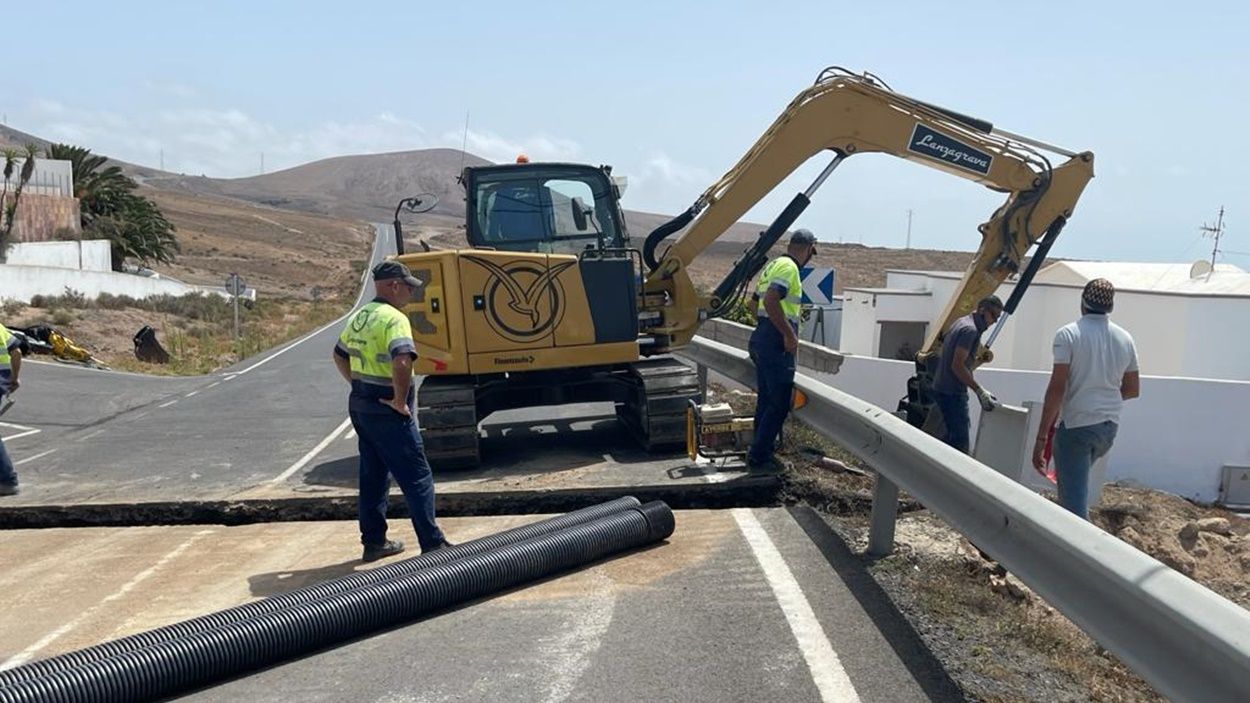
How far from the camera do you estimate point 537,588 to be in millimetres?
5582

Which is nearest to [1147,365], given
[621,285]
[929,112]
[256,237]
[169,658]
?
[929,112]

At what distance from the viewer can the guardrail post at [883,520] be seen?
5.88m

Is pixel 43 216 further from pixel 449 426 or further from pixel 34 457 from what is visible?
pixel 449 426

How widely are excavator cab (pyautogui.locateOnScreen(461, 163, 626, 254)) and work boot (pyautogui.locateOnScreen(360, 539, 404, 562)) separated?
4.24 meters

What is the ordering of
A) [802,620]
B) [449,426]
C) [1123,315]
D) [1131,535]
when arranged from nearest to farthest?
[802,620], [449,426], [1131,535], [1123,315]

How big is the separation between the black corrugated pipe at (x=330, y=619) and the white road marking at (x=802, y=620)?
0.60 meters

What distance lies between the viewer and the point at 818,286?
15047mm

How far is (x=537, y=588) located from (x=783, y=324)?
317cm

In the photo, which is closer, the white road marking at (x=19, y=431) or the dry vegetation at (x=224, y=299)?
the white road marking at (x=19, y=431)

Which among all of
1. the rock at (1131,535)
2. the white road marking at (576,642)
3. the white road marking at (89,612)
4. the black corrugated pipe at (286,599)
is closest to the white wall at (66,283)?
the white road marking at (89,612)

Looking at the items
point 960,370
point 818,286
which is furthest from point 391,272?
point 818,286

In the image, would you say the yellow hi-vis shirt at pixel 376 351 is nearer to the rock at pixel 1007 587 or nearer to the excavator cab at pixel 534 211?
the rock at pixel 1007 587

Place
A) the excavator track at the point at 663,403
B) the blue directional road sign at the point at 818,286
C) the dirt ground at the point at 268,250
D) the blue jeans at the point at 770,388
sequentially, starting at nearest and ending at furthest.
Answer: the blue jeans at the point at 770,388
the excavator track at the point at 663,403
the blue directional road sign at the point at 818,286
the dirt ground at the point at 268,250

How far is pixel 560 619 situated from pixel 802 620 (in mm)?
1178
